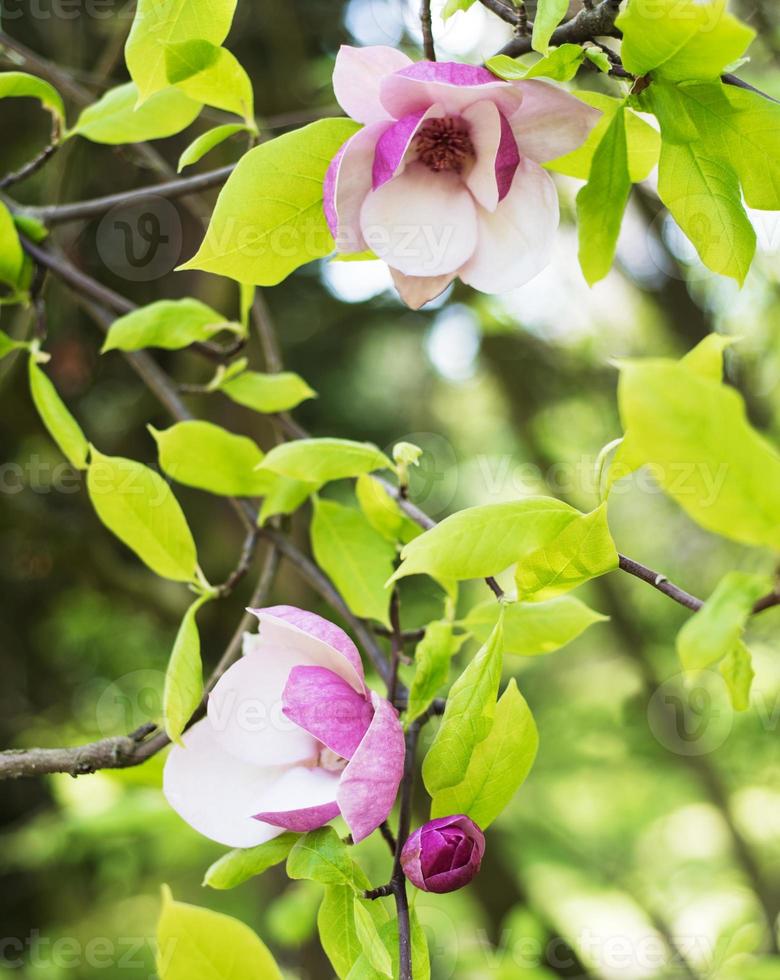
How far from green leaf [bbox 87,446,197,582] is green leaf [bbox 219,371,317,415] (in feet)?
0.43

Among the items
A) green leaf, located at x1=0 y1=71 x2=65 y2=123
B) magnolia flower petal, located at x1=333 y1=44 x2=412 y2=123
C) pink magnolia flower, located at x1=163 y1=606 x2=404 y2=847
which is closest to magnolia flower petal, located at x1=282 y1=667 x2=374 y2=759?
pink magnolia flower, located at x1=163 y1=606 x2=404 y2=847

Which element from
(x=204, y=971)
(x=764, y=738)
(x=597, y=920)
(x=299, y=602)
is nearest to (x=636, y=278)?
(x=764, y=738)

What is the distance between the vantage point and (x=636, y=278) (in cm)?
189

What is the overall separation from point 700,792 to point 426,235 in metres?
2.15

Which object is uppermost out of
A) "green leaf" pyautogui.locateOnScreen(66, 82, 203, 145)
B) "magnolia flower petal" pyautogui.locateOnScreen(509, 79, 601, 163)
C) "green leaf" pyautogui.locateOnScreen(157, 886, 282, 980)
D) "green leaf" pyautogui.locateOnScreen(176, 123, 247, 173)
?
"magnolia flower petal" pyautogui.locateOnScreen(509, 79, 601, 163)

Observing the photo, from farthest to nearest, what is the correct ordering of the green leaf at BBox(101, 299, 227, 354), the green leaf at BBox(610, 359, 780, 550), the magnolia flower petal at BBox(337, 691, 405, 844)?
the green leaf at BBox(101, 299, 227, 354) → the magnolia flower petal at BBox(337, 691, 405, 844) → the green leaf at BBox(610, 359, 780, 550)

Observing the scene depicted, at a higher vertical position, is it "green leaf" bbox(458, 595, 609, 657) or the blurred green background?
"green leaf" bbox(458, 595, 609, 657)

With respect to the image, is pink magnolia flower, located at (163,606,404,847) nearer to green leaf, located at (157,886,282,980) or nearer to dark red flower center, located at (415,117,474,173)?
green leaf, located at (157,886,282,980)

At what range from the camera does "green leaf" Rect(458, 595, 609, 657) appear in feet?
1.44

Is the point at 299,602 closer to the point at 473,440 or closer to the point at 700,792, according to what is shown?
the point at 700,792

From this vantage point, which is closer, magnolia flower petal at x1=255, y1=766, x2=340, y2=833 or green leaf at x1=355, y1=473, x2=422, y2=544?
magnolia flower petal at x1=255, y1=766, x2=340, y2=833

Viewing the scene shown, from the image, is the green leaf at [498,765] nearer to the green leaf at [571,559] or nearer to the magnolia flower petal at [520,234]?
the green leaf at [571,559]

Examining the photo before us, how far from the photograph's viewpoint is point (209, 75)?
41 centimetres

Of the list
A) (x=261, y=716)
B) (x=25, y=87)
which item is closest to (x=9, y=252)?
(x=25, y=87)
